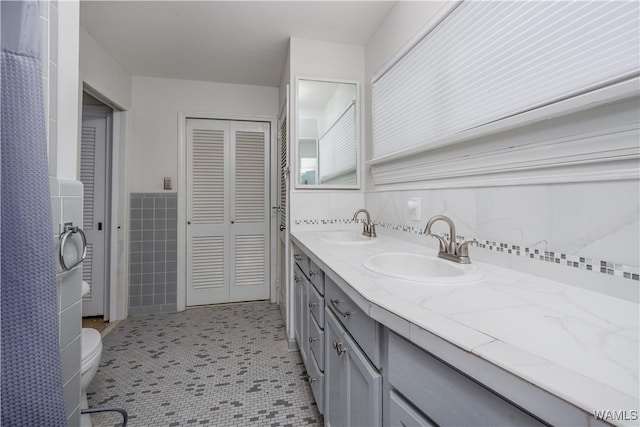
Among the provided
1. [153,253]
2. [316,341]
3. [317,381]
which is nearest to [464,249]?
[316,341]

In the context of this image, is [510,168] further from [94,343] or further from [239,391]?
[94,343]

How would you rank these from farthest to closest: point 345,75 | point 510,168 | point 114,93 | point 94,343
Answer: point 114,93, point 345,75, point 94,343, point 510,168

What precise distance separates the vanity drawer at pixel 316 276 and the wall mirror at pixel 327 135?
86 cm

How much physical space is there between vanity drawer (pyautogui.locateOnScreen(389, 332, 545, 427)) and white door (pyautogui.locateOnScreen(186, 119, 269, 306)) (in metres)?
2.65

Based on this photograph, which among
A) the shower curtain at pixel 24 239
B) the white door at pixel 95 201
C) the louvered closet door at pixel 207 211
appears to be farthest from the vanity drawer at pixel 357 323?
Result: the white door at pixel 95 201

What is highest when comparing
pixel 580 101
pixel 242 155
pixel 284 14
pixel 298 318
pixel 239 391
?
pixel 284 14

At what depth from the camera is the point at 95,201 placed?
2.66m

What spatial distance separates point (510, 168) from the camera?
0.98 meters

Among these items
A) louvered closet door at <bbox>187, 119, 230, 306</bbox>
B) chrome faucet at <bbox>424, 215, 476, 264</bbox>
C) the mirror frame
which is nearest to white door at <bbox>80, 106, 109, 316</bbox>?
louvered closet door at <bbox>187, 119, 230, 306</bbox>

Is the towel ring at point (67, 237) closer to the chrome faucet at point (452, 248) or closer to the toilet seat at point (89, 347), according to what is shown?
the toilet seat at point (89, 347)

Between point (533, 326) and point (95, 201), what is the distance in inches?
132

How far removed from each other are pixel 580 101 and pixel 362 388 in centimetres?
98

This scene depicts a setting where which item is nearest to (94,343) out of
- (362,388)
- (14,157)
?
(14,157)

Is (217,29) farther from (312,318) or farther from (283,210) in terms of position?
(312,318)
